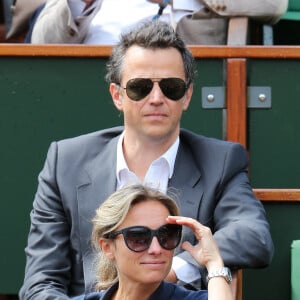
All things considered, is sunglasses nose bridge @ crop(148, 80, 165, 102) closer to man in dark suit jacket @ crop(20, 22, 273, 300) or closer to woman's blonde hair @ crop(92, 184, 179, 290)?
man in dark suit jacket @ crop(20, 22, 273, 300)

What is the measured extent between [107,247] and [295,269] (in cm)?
106

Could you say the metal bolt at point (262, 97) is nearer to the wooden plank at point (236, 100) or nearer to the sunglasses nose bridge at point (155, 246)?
the wooden plank at point (236, 100)

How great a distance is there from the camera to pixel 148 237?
121 inches

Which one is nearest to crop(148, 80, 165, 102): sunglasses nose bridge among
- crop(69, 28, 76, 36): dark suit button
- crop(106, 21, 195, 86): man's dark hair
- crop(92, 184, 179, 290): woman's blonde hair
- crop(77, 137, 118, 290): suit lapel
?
crop(106, 21, 195, 86): man's dark hair

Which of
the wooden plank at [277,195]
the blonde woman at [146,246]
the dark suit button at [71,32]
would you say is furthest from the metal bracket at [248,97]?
the blonde woman at [146,246]

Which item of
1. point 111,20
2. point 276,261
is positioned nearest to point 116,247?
point 276,261

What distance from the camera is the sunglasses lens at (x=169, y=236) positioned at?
307 centimetres

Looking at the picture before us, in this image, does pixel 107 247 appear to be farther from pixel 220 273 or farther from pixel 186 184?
pixel 186 184

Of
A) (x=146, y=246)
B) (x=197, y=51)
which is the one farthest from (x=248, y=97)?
(x=146, y=246)

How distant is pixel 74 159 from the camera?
3.95 metres

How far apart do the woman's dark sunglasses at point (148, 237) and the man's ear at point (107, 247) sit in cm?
11

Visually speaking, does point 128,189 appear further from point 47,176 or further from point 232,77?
point 232,77

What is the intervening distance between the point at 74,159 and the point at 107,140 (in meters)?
0.16

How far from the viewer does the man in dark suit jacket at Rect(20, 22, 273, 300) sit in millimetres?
3762
